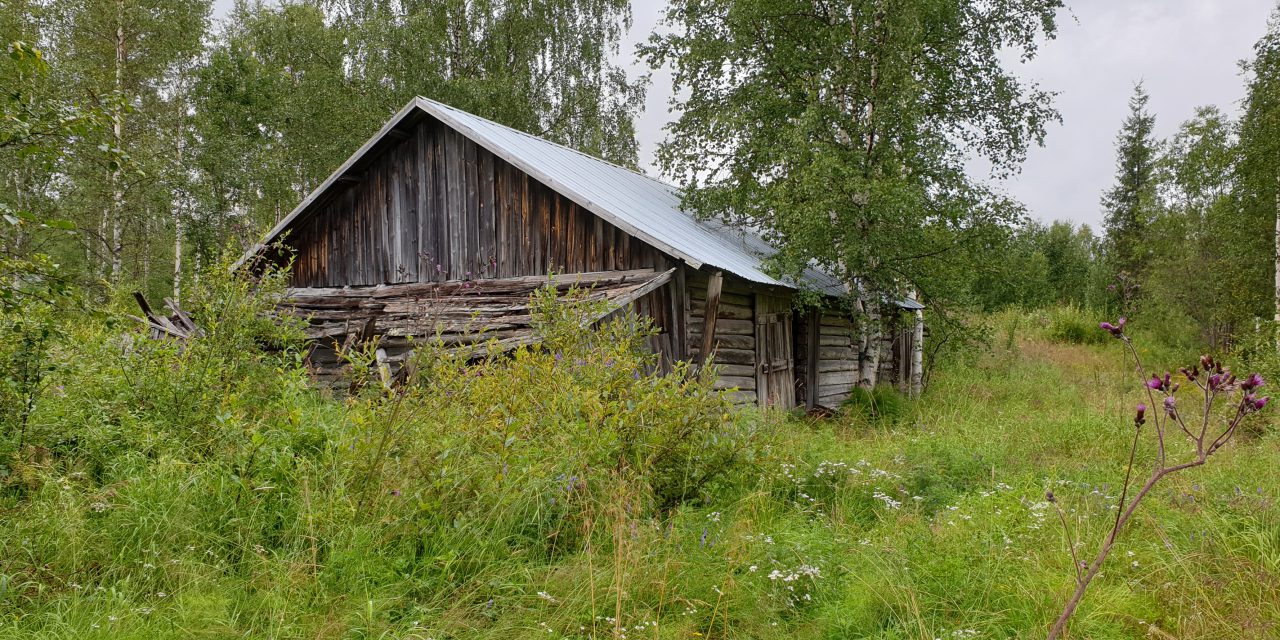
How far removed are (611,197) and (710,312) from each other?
2.62 meters

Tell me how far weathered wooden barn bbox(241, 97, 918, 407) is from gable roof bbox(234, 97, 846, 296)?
4 cm

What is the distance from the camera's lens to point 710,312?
9.12 metres

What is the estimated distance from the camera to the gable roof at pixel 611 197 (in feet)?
29.7

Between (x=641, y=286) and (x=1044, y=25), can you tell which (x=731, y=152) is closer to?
(x=641, y=286)

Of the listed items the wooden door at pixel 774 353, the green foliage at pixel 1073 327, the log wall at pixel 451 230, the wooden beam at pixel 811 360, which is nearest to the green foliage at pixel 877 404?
the wooden door at pixel 774 353

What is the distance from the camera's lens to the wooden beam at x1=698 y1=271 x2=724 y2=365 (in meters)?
8.95

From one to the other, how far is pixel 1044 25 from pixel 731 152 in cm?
537

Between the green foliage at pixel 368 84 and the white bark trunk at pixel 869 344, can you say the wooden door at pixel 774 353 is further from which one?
the green foliage at pixel 368 84

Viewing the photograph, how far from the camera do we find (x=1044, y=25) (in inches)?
433

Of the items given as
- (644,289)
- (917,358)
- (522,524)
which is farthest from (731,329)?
(522,524)

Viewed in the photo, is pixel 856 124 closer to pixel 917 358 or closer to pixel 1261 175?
pixel 917 358

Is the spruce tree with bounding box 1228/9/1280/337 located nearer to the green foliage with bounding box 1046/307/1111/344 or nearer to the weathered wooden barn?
the green foliage with bounding box 1046/307/1111/344

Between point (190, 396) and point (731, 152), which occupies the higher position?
point (731, 152)

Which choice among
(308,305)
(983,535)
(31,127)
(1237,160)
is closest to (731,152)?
(308,305)
